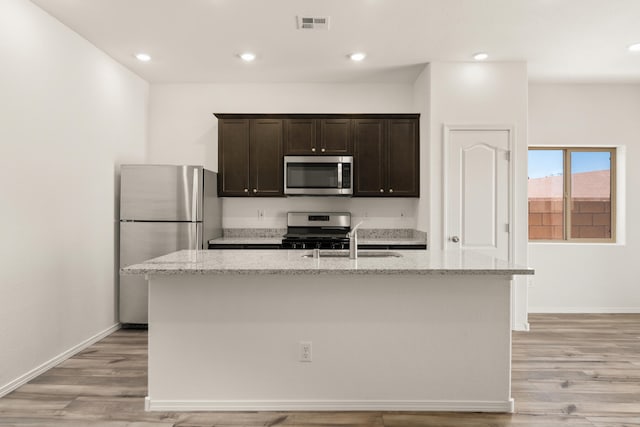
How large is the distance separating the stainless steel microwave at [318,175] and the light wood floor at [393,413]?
7.12 feet

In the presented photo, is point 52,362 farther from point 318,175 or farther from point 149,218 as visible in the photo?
point 318,175

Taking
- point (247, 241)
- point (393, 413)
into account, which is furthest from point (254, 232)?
point (393, 413)

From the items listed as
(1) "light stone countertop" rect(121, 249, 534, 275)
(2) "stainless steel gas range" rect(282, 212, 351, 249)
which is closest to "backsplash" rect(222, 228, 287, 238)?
(2) "stainless steel gas range" rect(282, 212, 351, 249)

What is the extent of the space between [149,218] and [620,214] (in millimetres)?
5270

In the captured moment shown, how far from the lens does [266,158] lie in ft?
15.5

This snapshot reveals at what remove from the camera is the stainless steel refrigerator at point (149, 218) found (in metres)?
4.24

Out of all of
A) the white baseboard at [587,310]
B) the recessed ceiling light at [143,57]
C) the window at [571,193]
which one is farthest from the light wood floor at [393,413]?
the recessed ceiling light at [143,57]

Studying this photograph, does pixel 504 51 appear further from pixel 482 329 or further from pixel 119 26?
pixel 119 26

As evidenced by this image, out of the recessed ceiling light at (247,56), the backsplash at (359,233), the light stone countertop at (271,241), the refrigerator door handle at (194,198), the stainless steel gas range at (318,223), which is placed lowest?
the light stone countertop at (271,241)

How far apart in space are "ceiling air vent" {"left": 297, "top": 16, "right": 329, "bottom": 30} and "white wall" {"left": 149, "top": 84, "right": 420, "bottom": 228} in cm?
160

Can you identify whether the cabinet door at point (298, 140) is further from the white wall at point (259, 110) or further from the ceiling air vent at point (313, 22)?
the ceiling air vent at point (313, 22)

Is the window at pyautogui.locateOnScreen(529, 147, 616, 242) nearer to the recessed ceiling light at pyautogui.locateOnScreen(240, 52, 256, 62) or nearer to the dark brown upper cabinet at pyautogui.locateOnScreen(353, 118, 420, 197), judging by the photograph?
the dark brown upper cabinet at pyautogui.locateOnScreen(353, 118, 420, 197)

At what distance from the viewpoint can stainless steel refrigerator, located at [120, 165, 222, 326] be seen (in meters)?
4.24

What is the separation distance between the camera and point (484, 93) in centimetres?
431
